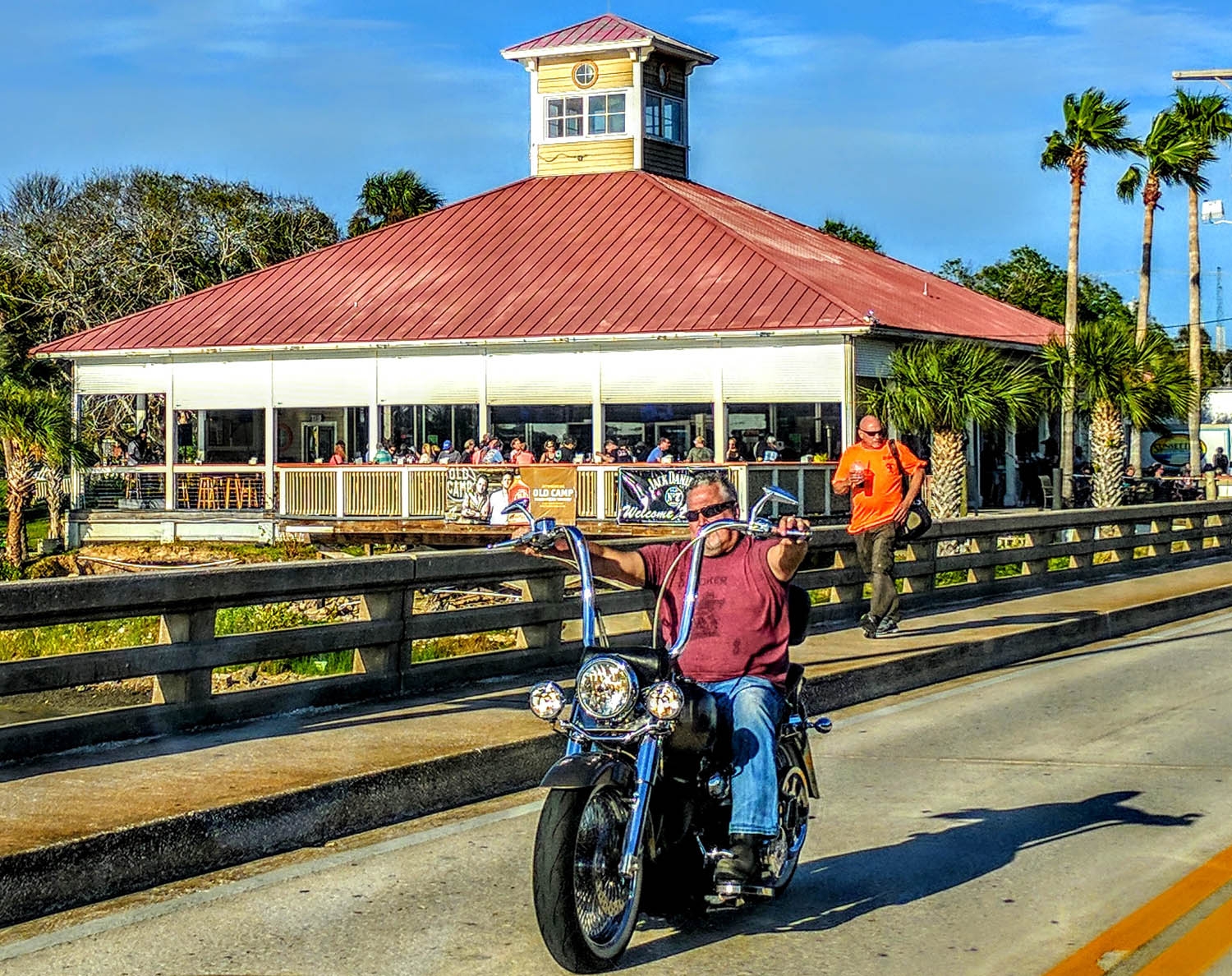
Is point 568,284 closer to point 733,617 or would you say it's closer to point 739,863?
point 733,617

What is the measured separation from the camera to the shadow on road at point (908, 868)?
21.8ft

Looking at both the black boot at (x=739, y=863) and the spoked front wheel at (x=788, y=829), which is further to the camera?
the spoked front wheel at (x=788, y=829)

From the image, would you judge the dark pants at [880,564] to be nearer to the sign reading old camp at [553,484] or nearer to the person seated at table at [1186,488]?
the sign reading old camp at [553,484]

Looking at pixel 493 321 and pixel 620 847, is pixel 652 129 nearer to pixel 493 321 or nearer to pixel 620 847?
pixel 493 321

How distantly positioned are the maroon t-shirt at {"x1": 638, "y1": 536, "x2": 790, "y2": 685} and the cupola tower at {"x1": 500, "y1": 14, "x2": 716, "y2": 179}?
3514 cm

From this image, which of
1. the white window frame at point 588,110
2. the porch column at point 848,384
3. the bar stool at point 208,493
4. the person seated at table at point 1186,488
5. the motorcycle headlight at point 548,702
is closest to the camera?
the motorcycle headlight at point 548,702

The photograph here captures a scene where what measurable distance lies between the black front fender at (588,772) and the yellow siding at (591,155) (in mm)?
36152

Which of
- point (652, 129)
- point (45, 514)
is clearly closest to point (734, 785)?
point (652, 129)

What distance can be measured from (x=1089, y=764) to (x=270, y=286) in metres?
30.9

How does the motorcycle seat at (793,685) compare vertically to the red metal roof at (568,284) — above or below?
below

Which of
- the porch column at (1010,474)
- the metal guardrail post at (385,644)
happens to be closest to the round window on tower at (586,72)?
the porch column at (1010,474)

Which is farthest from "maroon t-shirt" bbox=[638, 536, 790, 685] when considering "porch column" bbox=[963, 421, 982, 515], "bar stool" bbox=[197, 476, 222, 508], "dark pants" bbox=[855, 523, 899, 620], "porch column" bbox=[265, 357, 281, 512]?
"bar stool" bbox=[197, 476, 222, 508]

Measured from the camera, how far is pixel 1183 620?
18969 millimetres

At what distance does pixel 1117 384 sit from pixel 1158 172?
59.6 ft
